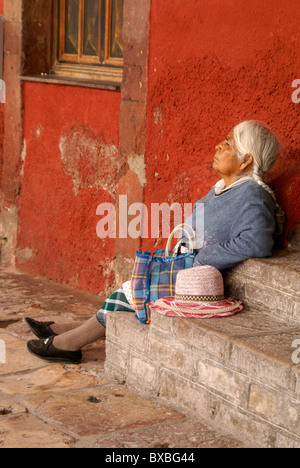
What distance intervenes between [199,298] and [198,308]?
0.06m

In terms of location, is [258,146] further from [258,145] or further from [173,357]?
[173,357]

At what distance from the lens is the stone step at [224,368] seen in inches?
113

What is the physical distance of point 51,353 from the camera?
4195 millimetres

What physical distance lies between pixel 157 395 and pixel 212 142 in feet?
5.29

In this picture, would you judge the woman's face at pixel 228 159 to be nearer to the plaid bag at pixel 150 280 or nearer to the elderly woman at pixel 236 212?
the elderly woman at pixel 236 212

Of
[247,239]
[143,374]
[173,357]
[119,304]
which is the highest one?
[247,239]

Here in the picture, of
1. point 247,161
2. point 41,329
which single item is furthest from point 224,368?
point 41,329

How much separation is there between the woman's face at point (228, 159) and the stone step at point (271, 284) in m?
0.48

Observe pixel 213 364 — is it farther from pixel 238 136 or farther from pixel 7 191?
pixel 7 191

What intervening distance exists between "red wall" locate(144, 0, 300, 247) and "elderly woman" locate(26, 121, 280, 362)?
0.60 feet

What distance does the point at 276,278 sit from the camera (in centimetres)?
348

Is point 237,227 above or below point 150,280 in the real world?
above

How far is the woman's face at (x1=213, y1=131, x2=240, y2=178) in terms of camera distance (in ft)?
12.7
